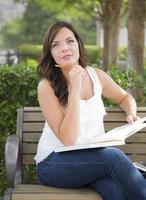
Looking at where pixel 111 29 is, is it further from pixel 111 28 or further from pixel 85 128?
pixel 85 128

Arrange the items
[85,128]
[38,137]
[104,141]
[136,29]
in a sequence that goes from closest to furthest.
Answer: [104,141]
[85,128]
[38,137]
[136,29]

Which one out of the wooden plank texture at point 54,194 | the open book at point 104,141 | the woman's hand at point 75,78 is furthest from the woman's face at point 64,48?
the wooden plank texture at point 54,194

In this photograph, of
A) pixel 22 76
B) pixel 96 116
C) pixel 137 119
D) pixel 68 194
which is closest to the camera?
pixel 68 194

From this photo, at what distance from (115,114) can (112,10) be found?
963 cm

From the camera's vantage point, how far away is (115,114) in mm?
4145

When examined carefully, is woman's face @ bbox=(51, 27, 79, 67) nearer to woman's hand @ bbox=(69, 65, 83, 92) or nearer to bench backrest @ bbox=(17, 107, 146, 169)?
woman's hand @ bbox=(69, 65, 83, 92)

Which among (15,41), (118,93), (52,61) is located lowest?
(15,41)

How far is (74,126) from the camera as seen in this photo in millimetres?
3432

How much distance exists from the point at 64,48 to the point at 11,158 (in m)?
0.81

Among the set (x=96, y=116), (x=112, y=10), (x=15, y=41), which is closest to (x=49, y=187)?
(x=96, y=116)

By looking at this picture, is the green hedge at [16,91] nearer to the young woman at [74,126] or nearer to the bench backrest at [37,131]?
the bench backrest at [37,131]

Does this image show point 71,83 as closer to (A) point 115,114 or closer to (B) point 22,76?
(A) point 115,114

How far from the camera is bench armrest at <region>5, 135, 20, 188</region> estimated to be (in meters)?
3.52

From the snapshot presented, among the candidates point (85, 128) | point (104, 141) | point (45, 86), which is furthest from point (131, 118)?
point (45, 86)
